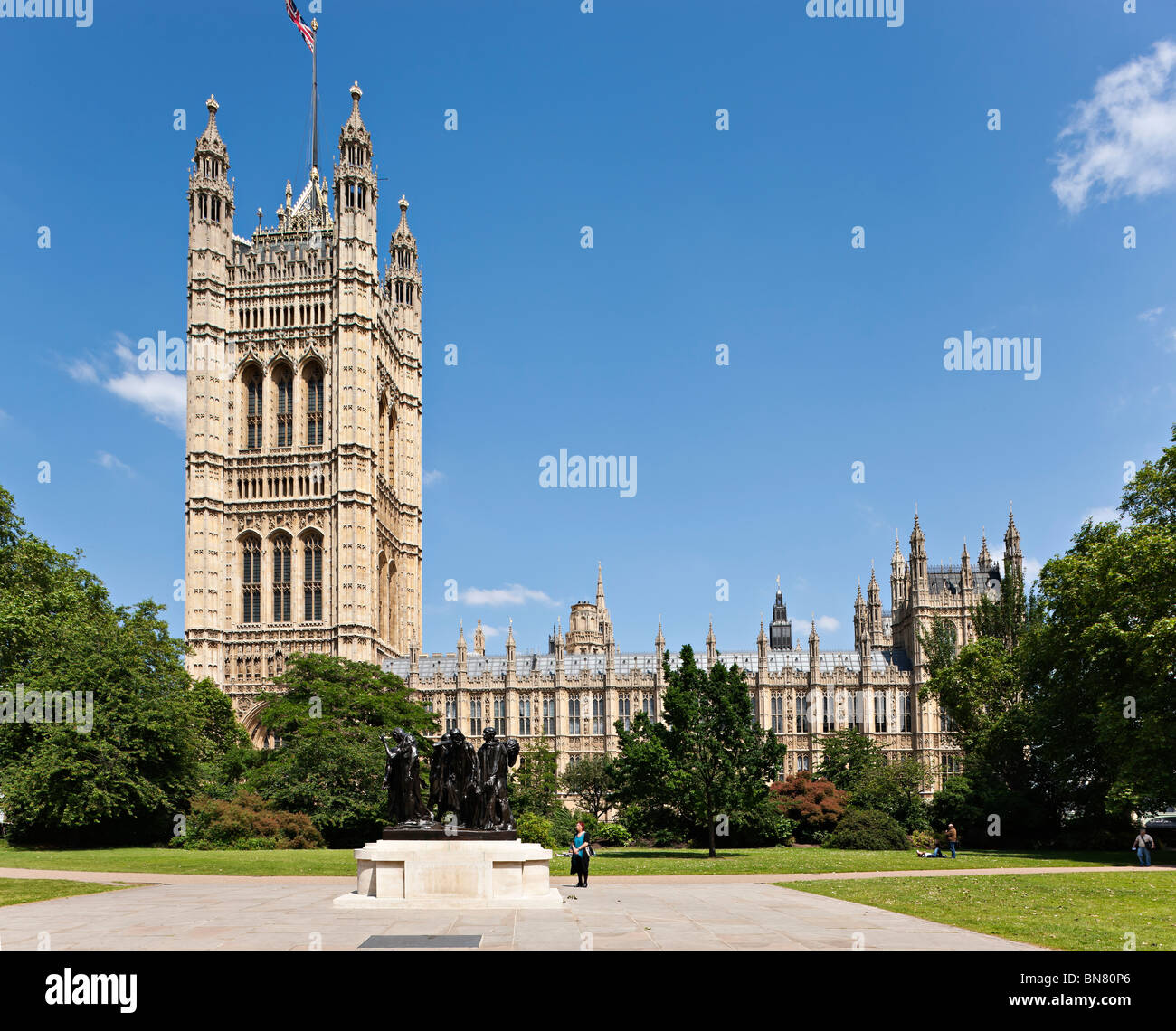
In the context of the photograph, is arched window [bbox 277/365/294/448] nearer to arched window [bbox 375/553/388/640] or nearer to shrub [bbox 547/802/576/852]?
arched window [bbox 375/553/388/640]

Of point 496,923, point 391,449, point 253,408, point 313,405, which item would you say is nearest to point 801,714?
point 391,449

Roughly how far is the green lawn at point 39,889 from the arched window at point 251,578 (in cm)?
5960

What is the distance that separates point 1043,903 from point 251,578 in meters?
74.3

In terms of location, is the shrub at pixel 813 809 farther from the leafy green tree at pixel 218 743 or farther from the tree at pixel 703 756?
the leafy green tree at pixel 218 743

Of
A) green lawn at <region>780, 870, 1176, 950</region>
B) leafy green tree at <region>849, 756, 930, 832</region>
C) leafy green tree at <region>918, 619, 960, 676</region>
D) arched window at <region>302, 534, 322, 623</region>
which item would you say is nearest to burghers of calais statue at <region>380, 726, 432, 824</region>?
green lawn at <region>780, 870, 1176, 950</region>

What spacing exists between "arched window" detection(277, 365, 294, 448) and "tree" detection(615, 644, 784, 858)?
5474 centimetres

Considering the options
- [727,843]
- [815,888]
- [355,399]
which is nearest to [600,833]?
[727,843]

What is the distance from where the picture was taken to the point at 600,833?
49.6m

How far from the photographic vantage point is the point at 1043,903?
20438mm

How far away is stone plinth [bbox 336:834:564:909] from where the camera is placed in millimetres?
19750

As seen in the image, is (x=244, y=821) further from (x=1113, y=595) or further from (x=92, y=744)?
(x=1113, y=595)

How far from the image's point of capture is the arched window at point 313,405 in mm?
88125

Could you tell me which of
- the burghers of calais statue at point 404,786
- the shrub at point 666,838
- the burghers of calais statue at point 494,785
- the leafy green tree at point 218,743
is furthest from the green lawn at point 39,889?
the shrub at point 666,838
